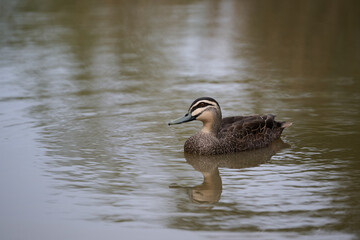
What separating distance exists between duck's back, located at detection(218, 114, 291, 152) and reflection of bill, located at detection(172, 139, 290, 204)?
0.35 ft

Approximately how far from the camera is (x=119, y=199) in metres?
7.57

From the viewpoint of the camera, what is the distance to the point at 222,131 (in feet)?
31.7

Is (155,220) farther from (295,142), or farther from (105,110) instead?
(105,110)

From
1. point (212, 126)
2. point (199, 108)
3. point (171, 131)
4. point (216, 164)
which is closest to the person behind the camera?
point (216, 164)

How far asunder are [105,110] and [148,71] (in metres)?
3.95

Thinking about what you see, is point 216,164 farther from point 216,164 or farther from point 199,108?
point 199,108

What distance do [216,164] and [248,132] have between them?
920 mm

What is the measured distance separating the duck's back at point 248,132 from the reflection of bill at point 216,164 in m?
0.11

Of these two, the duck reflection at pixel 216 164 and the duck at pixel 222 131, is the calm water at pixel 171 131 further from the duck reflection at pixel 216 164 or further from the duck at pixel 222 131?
the duck at pixel 222 131

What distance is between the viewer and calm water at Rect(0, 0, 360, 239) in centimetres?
701

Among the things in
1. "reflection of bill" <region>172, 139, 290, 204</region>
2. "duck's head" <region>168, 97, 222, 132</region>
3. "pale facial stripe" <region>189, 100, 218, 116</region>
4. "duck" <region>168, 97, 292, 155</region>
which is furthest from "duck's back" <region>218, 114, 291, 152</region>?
"pale facial stripe" <region>189, 100, 218, 116</region>

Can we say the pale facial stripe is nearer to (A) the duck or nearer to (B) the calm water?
(A) the duck

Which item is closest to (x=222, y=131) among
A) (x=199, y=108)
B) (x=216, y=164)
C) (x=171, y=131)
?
(x=199, y=108)

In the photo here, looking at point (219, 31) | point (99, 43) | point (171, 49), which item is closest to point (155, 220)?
point (171, 49)
